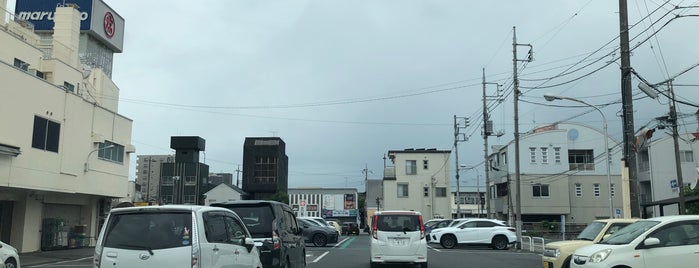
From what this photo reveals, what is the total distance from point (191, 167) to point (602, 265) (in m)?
84.0

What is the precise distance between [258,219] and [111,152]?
2319 cm

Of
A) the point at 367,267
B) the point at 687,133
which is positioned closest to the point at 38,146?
the point at 367,267

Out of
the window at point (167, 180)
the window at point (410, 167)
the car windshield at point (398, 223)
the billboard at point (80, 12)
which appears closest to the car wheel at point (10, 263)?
the car windshield at point (398, 223)

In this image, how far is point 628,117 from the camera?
59.8ft

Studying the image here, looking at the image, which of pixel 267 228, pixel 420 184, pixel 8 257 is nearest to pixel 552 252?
pixel 267 228

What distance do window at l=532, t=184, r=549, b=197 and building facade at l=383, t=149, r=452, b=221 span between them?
38.8 feet

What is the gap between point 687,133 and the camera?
48312 mm

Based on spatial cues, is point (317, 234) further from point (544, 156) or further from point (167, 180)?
point (167, 180)

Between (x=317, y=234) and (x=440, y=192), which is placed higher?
(x=440, y=192)

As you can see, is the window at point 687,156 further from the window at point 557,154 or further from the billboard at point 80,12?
the billboard at point 80,12

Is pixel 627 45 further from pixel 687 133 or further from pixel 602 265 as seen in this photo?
pixel 687 133

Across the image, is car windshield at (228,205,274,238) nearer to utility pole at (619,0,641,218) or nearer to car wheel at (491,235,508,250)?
utility pole at (619,0,641,218)

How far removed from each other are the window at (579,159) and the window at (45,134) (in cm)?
5063

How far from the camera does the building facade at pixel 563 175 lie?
5866 centimetres
